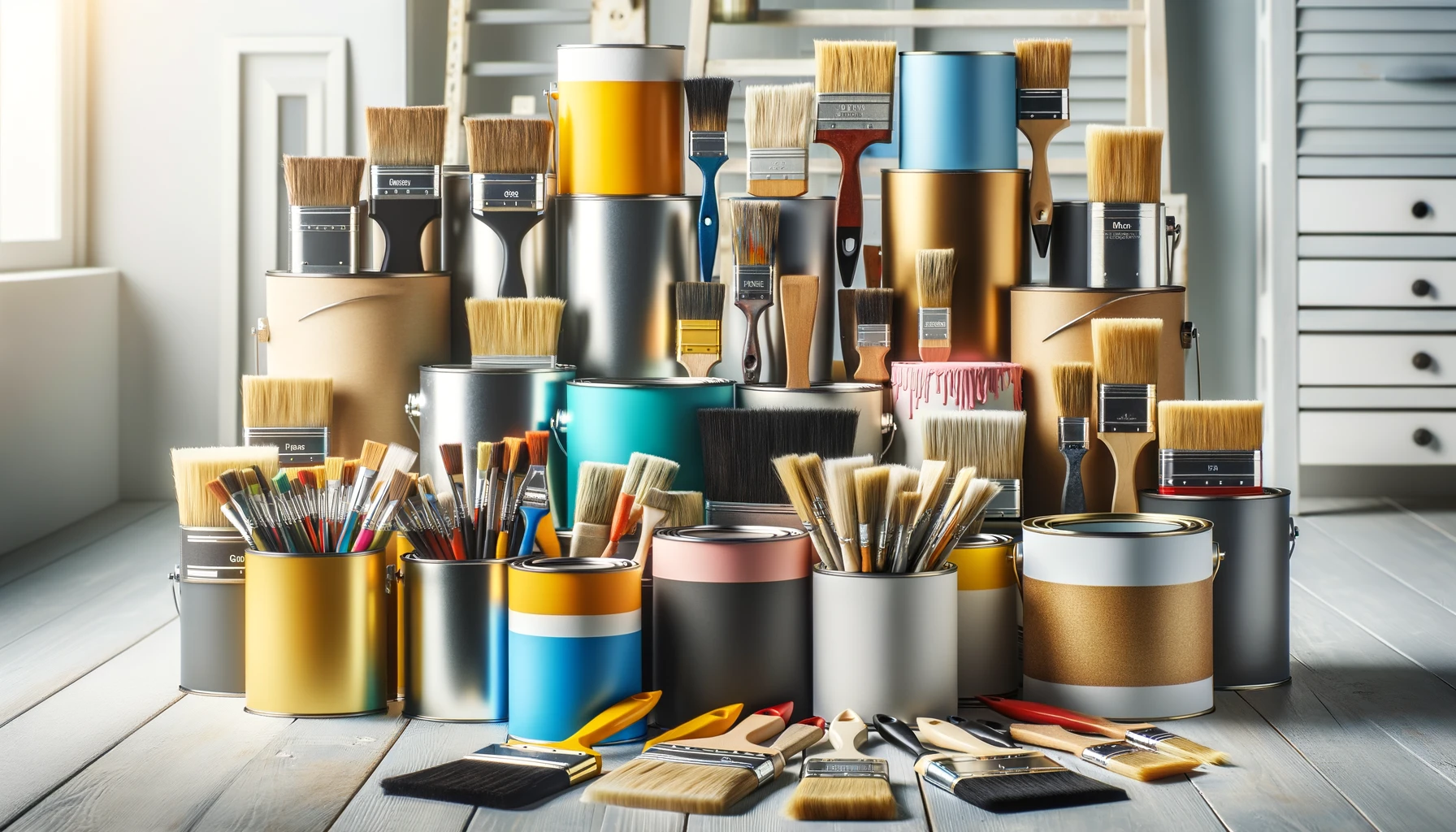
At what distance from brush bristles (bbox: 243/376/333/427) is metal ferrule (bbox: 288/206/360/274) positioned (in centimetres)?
19

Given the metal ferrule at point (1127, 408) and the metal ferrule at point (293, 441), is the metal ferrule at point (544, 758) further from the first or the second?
the metal ferrule at point (1127, 408)

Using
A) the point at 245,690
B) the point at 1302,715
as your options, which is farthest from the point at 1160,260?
the point at 245,690

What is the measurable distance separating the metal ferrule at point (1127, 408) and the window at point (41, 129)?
260 cm

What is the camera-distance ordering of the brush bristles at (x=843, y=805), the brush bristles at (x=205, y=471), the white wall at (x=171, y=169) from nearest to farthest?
the brush bristles at (x=843, y=805) < the brush bristles at (x=205, y=471) < the white wall at (x=171, y=169)

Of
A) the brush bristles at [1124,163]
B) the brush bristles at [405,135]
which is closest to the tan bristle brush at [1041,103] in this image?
the brush bristles at [1124,163]

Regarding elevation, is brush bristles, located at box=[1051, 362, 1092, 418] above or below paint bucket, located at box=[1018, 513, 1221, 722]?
above

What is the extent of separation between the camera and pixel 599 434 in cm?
197

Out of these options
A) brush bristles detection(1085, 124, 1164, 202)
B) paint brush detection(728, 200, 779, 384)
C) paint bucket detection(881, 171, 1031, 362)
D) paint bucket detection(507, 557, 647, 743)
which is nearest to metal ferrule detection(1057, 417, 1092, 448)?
paint bucket detection(881, 171, 1031, 362)

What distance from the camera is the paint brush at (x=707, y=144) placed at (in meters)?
2.12

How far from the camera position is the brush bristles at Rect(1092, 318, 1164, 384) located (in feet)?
6.27

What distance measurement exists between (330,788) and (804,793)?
481 millimetres

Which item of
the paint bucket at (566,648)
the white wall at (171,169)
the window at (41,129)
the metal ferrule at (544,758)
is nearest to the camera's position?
the metal ferrule at (544,758)

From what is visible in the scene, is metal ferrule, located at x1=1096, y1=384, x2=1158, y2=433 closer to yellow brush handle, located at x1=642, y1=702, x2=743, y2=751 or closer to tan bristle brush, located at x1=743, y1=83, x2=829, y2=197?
tan bristle brush, located at x1=743, y1=83, x2=829, y2=197

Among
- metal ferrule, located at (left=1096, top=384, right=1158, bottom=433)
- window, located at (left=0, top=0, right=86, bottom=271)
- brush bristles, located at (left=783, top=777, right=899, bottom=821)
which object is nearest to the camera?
brush bristles, located at (left=783, top=777, right=899, bottom=821)
